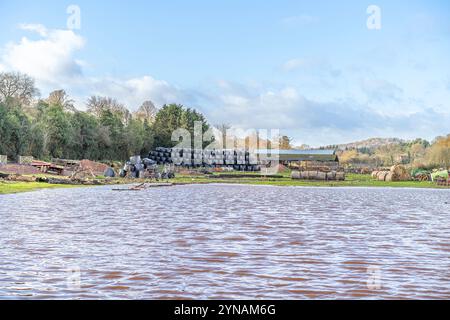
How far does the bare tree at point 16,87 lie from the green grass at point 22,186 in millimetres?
26845

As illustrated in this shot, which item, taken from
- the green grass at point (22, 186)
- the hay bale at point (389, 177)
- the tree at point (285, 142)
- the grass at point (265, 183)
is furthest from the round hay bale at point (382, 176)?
the tree at point (285, 142)

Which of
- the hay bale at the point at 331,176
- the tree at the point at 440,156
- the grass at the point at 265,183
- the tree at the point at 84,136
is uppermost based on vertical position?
the tree at the point at 84,136

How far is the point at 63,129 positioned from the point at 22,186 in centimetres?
3014

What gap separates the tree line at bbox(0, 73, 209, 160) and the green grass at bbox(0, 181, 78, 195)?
57.3 ft

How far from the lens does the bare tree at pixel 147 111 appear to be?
350 ft

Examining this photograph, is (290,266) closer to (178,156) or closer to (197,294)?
(197,294)

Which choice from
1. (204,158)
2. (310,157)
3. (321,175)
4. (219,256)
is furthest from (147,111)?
(219,256)

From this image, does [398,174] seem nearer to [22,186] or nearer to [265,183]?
[265,183]

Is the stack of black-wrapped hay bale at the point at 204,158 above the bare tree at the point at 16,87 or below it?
below

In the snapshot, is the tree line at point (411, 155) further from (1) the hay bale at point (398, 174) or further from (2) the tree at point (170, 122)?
(2) the tree at point (170, 122)

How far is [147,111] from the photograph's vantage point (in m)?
108

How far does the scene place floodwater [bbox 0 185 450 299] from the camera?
923 cm

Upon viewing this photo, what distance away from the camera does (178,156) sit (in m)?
81.9

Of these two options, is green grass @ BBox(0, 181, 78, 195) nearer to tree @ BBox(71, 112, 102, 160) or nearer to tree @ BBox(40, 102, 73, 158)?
tree @ BBox(40, 102, 73, 158)
